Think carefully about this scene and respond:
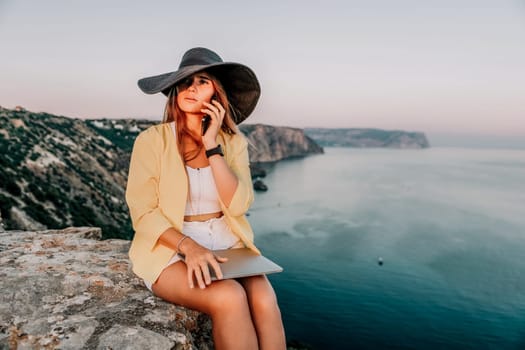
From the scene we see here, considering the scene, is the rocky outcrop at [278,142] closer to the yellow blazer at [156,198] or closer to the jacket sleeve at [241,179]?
the jacket sleeve at [241,179]

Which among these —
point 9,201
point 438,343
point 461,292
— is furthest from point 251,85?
point 461,292

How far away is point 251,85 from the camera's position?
2678 millimetres

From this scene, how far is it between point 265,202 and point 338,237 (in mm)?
20402

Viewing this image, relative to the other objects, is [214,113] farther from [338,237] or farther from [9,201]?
[338,237]

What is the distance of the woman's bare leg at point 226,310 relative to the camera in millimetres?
1878

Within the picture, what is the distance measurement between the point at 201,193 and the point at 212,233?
263mm

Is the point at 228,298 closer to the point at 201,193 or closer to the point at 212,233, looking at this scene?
the point at 212,233

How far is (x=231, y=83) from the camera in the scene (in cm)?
269

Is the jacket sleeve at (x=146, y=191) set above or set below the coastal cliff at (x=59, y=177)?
above

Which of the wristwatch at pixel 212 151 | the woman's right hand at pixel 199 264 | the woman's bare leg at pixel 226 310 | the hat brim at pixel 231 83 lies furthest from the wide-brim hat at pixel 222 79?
the woman's bare leg at pixel 226 310

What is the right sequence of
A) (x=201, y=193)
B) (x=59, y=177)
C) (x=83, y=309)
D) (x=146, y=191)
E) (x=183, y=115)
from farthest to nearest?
(x=59, y=177) < (x=183, y=115) < (x=201, y=193) < (x=146, y=191) < (x=83, y=309)

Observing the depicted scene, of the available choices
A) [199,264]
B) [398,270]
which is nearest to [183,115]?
[199,264]

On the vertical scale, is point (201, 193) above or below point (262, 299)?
above

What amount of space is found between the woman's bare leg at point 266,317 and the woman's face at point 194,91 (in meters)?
1.19
